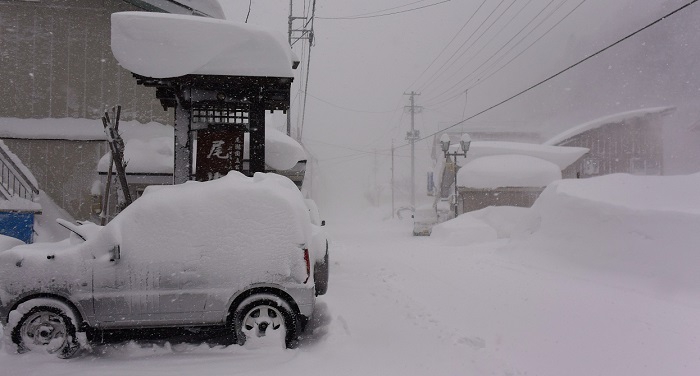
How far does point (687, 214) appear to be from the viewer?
27.1 ft

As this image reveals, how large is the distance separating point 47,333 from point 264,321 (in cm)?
218

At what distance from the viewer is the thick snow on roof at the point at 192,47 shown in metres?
6.55

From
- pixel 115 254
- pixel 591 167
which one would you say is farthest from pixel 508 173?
pixel 115 254

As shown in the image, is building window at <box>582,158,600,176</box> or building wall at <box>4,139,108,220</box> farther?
building window at <box>582,158,600,176</box>

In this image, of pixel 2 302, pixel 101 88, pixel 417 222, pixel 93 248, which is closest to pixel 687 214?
pixel 93 248

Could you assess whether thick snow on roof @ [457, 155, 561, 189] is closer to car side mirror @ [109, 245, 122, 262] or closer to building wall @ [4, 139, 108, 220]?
building wall @ [4, 139, 108, 220]

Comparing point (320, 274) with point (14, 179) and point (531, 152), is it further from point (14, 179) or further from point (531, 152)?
point (531, 152)

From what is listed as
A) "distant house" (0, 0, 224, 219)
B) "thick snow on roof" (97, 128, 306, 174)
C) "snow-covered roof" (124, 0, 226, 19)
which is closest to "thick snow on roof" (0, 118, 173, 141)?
"distant house" (0, 0, 224, 219)

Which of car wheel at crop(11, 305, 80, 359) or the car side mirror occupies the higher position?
the car side mirror

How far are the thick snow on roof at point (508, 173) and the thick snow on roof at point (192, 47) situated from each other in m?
20.2

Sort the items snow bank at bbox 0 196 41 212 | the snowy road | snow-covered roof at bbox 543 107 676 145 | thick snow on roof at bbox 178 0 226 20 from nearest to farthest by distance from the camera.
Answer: the snowy road < snow bank at bbox 0 196 41 212 < thick snow on roof at bbox 178 0 226 20 < snow-covered roof at bbox 543 107 676 145

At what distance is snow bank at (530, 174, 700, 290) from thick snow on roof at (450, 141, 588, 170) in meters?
15.8

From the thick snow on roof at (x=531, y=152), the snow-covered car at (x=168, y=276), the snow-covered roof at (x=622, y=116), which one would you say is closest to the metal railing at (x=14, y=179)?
the snow-covered car at (x=168, y=276)

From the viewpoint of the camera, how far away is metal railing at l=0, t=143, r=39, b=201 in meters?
10.6
